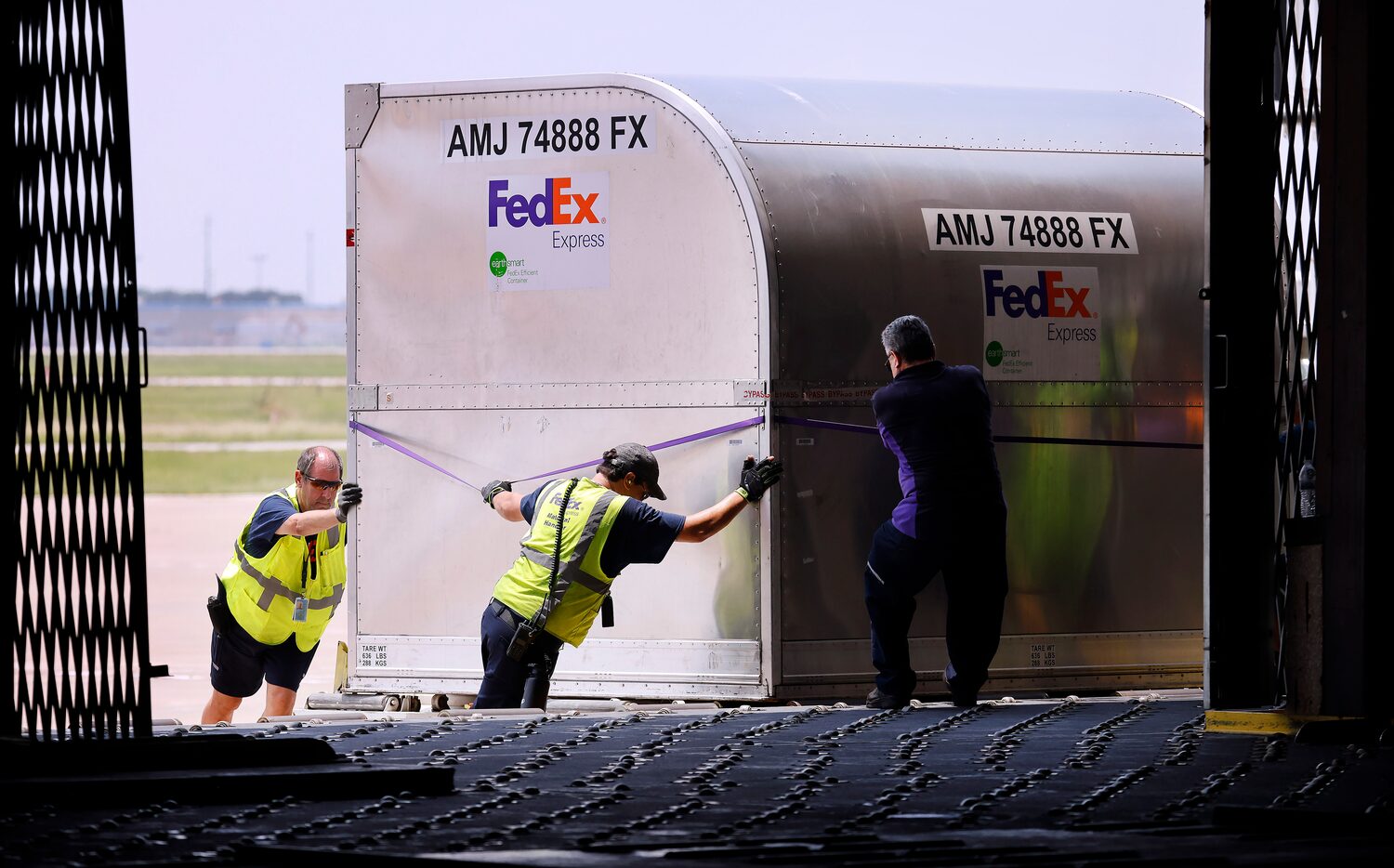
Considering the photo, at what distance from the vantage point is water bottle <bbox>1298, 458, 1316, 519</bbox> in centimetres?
821

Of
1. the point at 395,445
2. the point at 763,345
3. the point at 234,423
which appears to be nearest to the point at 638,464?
the point at 763,345

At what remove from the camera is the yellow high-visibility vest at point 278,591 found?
1104cm

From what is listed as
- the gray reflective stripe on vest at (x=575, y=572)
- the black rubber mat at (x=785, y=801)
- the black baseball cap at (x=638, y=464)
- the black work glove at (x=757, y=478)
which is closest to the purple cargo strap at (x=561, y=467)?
the black work glove at (x=757, y=478)

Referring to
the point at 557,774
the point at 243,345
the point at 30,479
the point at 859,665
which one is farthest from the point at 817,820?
the point at 243,345

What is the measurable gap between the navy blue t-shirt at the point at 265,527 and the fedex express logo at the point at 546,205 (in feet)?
6.02

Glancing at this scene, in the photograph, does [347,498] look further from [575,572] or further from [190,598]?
[190,598]

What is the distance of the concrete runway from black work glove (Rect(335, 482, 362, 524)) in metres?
0.81

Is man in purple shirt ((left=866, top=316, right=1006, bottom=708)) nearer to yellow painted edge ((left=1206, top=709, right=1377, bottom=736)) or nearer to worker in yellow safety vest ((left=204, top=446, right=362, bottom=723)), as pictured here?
yellow painted edge ((left=1206, top=709, right=1377, bottom=736))

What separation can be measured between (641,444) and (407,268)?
163 cm

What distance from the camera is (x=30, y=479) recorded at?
6.54 metres

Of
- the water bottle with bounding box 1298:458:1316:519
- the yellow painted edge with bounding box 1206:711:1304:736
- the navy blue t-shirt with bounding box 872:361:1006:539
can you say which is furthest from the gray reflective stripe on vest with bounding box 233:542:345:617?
the water bottle with bounding box 1298:458:1316:519

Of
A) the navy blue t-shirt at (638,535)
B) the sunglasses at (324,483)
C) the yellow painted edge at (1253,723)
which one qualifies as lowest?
the yellow painted edge at (1253,723)

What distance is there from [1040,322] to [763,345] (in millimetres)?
1566

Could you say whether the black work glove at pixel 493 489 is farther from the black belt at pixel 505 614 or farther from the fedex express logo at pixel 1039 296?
the fedex express logo at pixel 1039 296
